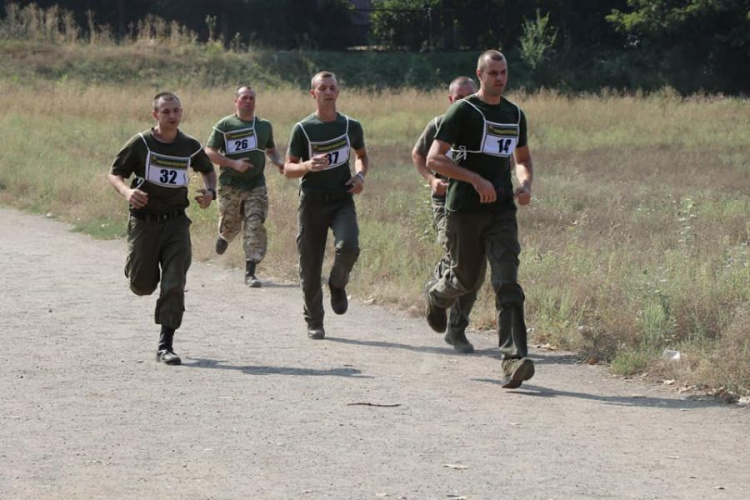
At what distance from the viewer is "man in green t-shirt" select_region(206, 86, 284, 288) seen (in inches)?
550

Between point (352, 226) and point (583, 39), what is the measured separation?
2175 inches

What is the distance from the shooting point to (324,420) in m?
7.83

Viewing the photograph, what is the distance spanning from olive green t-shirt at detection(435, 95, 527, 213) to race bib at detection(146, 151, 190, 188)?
1.99 m

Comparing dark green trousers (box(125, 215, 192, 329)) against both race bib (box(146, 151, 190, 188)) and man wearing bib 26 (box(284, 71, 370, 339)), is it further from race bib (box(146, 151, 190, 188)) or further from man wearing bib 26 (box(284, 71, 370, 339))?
man wearing bib 26 (box(284, 71, 370, 339))

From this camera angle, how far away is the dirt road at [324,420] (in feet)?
21.3

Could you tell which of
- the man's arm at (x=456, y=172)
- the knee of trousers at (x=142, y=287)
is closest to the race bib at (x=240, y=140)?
the knee of trousers at (x=142, y=287)

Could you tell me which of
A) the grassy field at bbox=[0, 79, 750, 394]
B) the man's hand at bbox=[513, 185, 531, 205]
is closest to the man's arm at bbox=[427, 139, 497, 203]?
the man's hand at bbox=[513, 185, 531, 205]

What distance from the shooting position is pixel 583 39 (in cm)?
6444

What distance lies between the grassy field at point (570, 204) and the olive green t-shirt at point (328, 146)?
5.78 feet

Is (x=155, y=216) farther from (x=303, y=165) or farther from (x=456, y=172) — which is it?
(x=456, y=172)

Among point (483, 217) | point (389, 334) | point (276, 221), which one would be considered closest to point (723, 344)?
point (483, 217)

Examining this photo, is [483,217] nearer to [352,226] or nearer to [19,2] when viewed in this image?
[352,226]

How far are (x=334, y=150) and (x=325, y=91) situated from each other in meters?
0.45

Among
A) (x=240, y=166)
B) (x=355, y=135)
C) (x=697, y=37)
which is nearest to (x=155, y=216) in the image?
(x=355, y=135)
